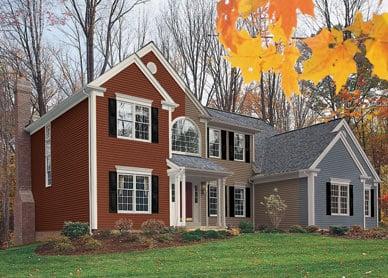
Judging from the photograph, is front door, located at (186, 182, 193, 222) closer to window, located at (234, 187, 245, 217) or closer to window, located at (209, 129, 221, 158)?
window, located at (209, 129, 221, 158)

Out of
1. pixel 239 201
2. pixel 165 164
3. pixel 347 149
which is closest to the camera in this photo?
pixel 165 164

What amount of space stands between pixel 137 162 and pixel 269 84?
20110mm

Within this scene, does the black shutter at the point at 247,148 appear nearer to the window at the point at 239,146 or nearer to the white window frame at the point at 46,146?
the window at the point at 239,146

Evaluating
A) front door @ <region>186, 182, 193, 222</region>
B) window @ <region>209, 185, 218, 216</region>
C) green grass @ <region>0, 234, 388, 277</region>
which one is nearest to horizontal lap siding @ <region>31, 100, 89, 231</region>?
green grass @ <region>0, 234, 388, 277</region>

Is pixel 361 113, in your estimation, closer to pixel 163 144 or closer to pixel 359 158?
pixel 163 144

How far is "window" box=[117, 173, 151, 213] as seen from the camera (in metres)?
19.4

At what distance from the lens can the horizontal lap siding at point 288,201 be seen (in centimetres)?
2456

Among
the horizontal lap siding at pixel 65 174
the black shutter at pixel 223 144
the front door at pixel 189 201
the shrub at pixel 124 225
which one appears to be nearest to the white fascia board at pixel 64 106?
the horizontal lap siding at pixel 65 174

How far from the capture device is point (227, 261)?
13078 mm

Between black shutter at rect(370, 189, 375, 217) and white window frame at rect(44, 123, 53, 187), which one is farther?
black shutter at rect(370, 189, 375, 217)

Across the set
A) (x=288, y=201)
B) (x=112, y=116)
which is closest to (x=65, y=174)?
(x=112, y=116)

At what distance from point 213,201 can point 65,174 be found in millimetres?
7128

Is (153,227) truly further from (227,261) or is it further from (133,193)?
(227,261)

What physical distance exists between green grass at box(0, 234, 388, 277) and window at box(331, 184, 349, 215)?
8.17 metres
